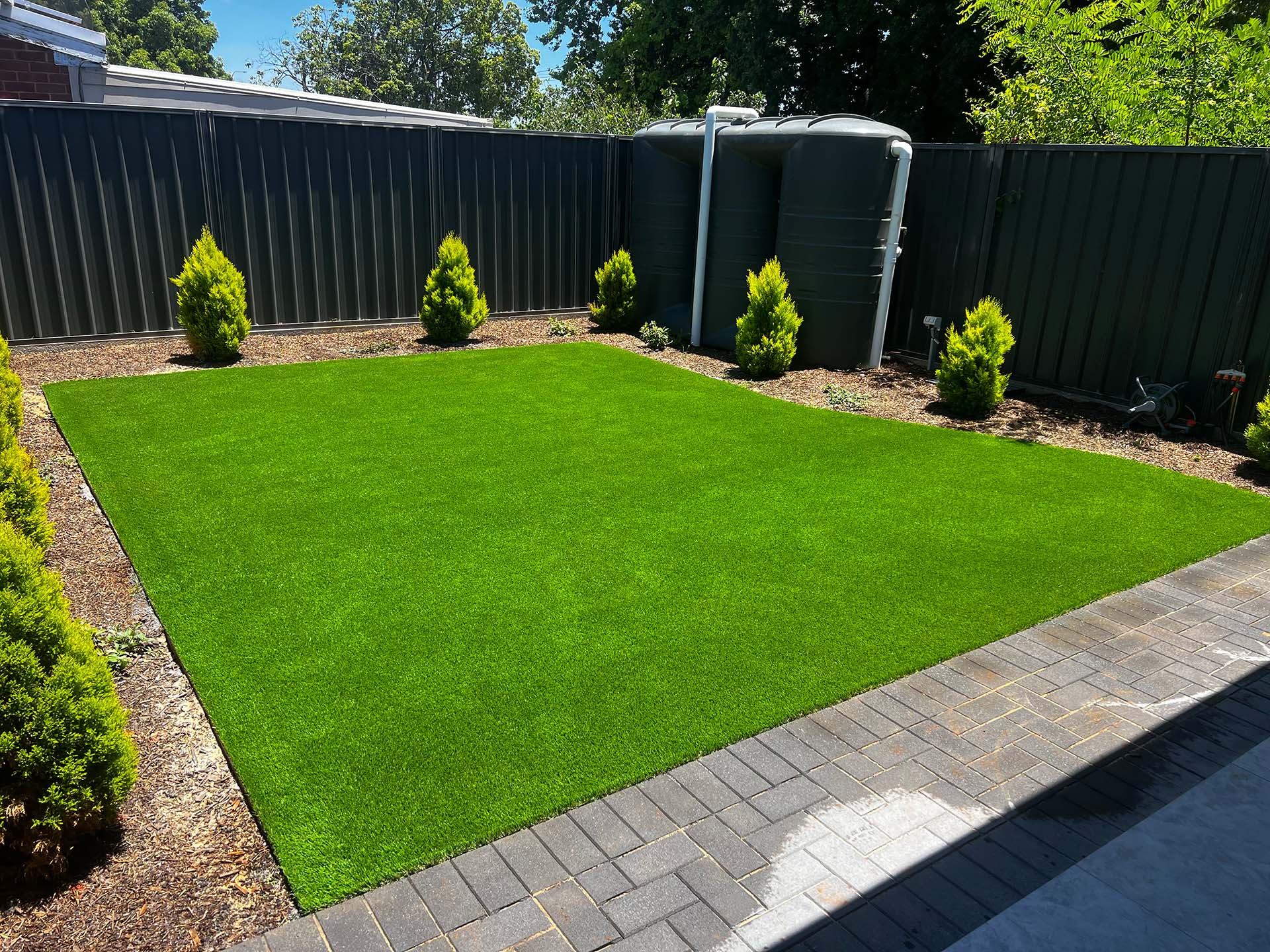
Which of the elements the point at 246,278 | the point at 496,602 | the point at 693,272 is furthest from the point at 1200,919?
the point at 246,278

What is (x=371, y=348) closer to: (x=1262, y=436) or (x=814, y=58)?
(x=1262, y=436)

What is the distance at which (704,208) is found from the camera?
1056 cm

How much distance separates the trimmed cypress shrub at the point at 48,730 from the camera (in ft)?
8.80

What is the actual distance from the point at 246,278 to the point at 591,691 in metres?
8.34

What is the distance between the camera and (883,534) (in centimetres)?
578

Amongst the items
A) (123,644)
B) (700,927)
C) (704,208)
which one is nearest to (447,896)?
(700,927)

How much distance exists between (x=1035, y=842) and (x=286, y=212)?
10013mm

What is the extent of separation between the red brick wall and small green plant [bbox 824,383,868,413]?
37.0ft

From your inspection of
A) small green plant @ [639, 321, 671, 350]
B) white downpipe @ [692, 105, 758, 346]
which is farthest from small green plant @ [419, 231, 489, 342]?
white downpipe @ [692, 105, 758, 346]

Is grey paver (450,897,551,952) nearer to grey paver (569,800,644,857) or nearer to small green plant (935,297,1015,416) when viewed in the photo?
grey paver (569,800,644,857)

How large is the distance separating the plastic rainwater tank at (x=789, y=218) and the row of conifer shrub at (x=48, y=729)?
831 cm

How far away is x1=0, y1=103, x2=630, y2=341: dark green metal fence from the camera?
29.7 ft

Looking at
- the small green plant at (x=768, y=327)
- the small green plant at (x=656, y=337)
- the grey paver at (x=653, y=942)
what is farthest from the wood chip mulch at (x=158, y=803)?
the small green plant at (x=656, y=337)

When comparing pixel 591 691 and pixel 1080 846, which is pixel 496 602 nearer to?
pixel 591 691
